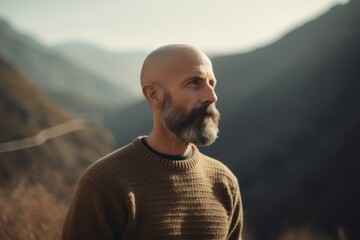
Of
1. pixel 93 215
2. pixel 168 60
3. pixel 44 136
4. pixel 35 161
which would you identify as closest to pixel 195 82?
pixel 168 60

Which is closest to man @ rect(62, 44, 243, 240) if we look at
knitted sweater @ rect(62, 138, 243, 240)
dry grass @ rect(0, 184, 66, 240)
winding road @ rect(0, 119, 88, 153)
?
knitted sweater @ rect(62, 138, 243, 240)

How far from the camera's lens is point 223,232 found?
2887 millimetres

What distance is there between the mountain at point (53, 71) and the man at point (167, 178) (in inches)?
3944

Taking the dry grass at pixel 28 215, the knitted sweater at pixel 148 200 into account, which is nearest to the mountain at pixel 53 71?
the dry grass at pixel 28 215

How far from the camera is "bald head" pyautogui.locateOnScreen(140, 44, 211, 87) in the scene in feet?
9.31

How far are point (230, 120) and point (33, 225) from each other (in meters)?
37.2

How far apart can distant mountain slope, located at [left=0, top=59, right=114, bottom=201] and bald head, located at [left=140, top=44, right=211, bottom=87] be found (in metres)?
19.0

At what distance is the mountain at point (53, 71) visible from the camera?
11131 centimetres

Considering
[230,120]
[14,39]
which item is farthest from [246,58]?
[14,39]

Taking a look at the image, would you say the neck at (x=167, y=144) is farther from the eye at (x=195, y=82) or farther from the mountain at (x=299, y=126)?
the mountain at (x=299, y=126)

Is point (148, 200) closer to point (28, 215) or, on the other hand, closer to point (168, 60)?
point (168, 60)

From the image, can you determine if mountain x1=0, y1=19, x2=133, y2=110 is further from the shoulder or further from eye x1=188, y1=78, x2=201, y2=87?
eye x1=188, y1=78, x2=201, y2=87

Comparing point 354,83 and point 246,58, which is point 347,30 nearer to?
point 354,83

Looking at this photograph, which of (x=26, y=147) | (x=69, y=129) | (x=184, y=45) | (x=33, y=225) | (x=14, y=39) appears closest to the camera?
(x=184, y=45)
